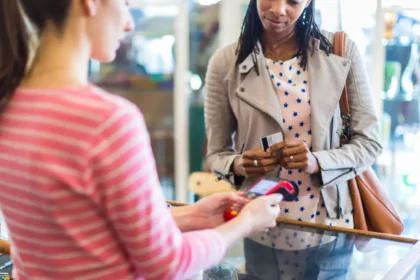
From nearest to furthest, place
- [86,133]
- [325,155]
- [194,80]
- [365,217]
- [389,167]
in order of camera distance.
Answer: [86,133], [325,155], [365,217], [389,167], [194,80]

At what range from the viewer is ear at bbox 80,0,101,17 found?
2.31ft

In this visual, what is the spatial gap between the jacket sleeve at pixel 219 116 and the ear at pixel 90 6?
2.62ft

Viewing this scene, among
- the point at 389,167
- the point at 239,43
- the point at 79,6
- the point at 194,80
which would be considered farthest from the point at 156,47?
the point at 79,6

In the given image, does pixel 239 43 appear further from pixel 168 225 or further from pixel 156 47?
pixel 156 47

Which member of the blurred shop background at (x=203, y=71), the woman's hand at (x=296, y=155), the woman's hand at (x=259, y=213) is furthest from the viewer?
the blurred shop background at (x=203, y=71)

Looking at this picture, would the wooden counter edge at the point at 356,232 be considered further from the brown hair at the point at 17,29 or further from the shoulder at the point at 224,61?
the brown hair at the point at 17,29

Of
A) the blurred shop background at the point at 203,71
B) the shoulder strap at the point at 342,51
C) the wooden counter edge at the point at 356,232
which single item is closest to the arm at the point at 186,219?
the wooden counter edge at the point at 356,232

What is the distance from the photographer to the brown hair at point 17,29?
0.70 metres

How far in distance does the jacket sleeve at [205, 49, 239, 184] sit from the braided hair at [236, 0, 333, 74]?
56 millimetres

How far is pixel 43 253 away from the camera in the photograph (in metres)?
0.71

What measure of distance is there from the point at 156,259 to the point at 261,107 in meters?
0.79

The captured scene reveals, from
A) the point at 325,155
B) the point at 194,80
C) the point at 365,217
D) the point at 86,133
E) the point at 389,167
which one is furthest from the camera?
the point at 194,80

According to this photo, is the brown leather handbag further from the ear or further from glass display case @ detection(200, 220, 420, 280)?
the ear

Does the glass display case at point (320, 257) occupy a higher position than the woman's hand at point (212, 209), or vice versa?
the woman's hand at point (212, 209)
